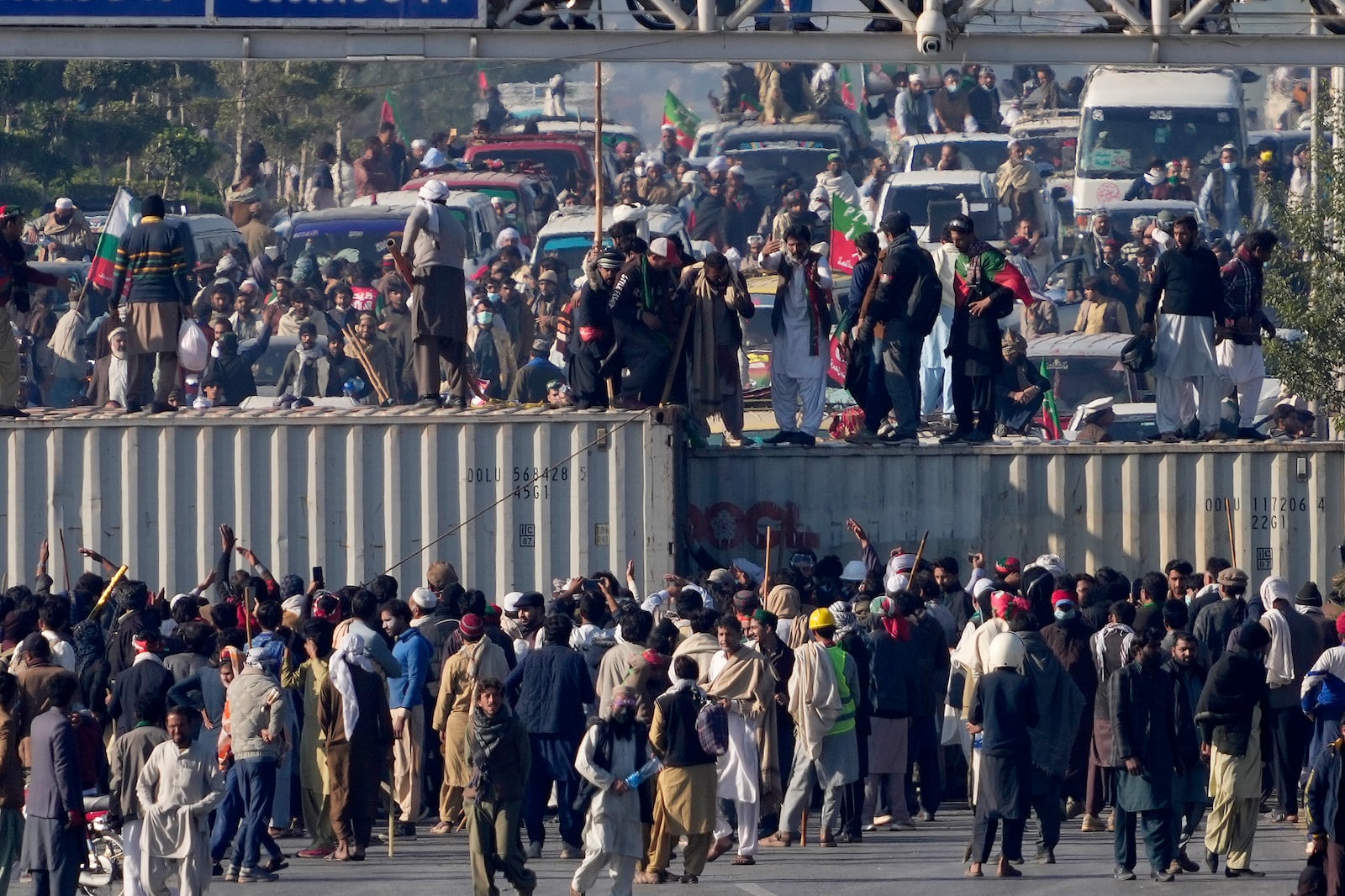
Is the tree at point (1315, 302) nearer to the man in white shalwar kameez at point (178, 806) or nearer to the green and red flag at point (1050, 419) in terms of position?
the green and red flag at point (1050, 419)

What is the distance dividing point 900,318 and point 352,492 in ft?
13.5

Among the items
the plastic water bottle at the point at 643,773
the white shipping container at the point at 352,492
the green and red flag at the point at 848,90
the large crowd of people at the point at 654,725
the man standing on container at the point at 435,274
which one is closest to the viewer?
the large crowd of people at the point at 654,725

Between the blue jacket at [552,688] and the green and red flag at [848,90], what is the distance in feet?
105

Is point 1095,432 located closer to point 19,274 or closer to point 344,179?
point 19,274

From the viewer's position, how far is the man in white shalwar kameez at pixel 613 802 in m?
12.0

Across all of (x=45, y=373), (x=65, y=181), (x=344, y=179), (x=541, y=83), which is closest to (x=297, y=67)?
(x=344, y=179)

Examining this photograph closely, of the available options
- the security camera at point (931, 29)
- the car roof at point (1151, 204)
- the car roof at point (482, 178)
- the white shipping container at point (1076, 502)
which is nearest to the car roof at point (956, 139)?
the car roof at point (1151, 204)

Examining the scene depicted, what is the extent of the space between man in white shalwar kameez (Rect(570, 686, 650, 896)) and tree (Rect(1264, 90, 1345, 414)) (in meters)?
7.85

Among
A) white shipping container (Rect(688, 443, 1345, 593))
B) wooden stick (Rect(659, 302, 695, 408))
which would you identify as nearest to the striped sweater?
wooden stick (Rect(659, 302, 695, 408))

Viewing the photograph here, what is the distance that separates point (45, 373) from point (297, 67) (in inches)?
810

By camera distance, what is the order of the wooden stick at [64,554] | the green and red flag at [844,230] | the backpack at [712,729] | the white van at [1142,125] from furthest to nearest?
the white van at [1142,125], the green and red flag at [844,230], the wooden stick at [64,554], the backpack at [712,729]

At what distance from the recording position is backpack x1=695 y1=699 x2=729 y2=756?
12.7 metres

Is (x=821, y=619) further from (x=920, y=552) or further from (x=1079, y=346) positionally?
(x=1079, y=346)

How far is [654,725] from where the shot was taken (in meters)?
12.6
